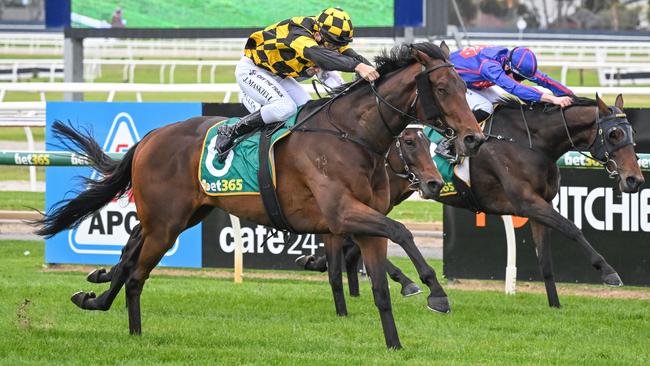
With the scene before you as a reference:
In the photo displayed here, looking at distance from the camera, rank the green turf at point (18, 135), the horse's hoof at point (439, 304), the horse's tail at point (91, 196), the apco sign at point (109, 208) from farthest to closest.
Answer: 1. the green turf at point (18, 135)
2. the apco sign at point (109, 208)
3. the horse's tail at point (91, 196)
4. the horse's hoof at point (439, 304)

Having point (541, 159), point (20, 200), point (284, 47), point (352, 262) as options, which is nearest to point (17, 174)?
point (20, 200)

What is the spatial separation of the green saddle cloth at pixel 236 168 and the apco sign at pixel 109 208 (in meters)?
3.09

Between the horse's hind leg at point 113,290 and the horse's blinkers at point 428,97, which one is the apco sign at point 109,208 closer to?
the horse's hind leg at point 113,290

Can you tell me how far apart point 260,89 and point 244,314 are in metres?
1.64

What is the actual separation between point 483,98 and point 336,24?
2401 mm

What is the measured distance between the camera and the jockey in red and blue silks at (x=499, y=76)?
859 cm

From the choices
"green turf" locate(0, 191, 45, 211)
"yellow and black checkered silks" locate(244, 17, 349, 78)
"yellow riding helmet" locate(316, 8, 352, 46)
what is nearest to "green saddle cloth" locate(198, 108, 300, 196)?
"yellow and black checkered silks" locate(244, 17, 349, 78)

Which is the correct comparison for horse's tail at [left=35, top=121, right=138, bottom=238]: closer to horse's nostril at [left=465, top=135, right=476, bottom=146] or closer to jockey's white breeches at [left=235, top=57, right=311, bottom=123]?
jockey's white breeches at [left=235, top=57, right=311, bottom=123]

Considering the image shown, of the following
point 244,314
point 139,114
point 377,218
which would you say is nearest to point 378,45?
point 139,114

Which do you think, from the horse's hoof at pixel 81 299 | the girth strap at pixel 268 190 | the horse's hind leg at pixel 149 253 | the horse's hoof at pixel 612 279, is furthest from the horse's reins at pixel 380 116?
the horse's hoof at pixel 612 279

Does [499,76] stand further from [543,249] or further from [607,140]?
[543,249]

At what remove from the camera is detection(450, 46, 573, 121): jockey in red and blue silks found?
8586 millimetres

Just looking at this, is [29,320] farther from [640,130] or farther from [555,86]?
[640,130]

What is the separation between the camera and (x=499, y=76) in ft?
28.1
